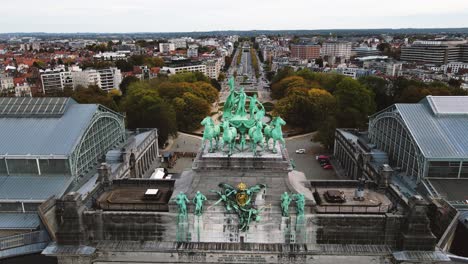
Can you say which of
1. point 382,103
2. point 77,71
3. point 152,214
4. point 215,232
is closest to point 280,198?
point 215,232

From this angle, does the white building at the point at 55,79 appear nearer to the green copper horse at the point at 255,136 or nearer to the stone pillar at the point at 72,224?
the stone pillar at the point at 72,224

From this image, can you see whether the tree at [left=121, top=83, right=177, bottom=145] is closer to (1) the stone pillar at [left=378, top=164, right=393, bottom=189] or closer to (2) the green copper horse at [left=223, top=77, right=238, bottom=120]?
(2) the green copper horse at [left=223, top=77, right=238, bottom=120]

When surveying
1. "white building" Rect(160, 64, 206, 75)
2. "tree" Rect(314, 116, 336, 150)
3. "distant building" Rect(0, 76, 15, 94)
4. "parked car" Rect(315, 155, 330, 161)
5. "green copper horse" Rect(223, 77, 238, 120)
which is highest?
"green copper horse" Rect(223, 77, 238, 120)

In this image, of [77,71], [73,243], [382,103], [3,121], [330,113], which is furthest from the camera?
[77,71]

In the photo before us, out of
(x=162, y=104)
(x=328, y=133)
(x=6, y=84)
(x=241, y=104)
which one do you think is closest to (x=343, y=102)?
(x=328, y=133)

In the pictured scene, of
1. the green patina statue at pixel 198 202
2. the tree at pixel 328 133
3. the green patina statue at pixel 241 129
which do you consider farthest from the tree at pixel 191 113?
the green patina statue at pixel 198 202

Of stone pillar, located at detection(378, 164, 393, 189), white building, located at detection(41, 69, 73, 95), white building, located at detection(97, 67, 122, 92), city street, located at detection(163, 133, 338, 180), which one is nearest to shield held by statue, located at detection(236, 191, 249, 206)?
stone pillar, located at detection(378, 164, 393, 189)

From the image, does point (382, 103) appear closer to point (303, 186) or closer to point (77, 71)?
point (303, 186)
